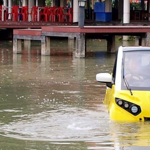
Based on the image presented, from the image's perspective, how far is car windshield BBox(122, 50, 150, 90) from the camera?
9.80m

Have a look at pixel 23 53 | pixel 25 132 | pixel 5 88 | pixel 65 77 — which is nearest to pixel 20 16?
pixel 23 53

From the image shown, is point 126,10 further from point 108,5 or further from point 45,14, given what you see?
point 108,5

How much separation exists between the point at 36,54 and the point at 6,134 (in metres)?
19.9

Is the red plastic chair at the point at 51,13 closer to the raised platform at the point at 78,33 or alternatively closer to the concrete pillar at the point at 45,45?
the raised platform at the point at 78,33

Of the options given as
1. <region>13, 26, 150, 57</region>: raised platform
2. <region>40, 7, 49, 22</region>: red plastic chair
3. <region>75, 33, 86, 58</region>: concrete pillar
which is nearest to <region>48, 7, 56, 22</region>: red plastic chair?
<region>40, 7, 49, 22</region>: red plastic chair

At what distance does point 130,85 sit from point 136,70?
0.44 meters

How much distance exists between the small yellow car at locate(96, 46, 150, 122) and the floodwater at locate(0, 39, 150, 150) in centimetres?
17

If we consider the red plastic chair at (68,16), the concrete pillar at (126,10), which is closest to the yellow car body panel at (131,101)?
the concrete pillar at (126,10)

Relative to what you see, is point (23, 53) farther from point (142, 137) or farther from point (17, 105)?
point (142, 137)

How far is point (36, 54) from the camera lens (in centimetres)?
2914

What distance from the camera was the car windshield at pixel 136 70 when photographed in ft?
32.2

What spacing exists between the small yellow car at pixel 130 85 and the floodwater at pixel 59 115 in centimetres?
17

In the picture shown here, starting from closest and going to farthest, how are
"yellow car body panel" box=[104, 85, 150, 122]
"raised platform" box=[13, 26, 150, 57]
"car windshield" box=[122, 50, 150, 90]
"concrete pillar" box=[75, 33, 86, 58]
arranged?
"yellow car body panel" box=[104, 85, 150, 122] → "car windshield" box=[122, 50, 150, 90] → "concrete pillar" box=[75, 33, 86, 58] → "raised platform" box=[13, 26, 150, 57]

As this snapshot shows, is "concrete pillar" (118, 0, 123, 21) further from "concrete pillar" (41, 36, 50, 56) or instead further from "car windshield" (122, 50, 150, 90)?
"car windshield" (122, 50, 150, 90)
